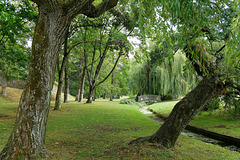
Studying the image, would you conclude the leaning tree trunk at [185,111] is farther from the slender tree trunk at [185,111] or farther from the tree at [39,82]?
the tree at [39,82]

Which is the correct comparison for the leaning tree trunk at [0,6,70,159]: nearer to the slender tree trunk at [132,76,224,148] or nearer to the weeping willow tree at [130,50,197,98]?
the slender tree trunk at [132,76,224,148]

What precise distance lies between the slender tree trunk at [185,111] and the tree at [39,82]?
99.6 inches

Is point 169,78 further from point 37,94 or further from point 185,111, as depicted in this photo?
point 37,94

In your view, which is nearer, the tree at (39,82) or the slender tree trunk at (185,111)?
the tree at (39,82)

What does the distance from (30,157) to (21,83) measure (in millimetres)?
22758

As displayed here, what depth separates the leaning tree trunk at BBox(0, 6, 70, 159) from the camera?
271 cm

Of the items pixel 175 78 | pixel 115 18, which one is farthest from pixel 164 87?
pixel 115 18

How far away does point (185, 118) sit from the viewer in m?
3.71

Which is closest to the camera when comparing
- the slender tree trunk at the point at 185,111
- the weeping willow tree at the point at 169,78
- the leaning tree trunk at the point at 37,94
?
the leaning tree trunk at the point at 37,94

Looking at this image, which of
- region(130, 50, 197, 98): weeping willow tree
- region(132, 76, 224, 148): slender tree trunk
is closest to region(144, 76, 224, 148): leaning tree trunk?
region(132, 76, 224, 148): slender tree trunk

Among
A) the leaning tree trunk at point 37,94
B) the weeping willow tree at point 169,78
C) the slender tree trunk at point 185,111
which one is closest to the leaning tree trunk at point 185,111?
the slender tree trunk at point 185,111

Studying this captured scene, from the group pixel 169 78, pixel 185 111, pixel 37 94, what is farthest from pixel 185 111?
pixel 169 78

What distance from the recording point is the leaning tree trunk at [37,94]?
2.71 m

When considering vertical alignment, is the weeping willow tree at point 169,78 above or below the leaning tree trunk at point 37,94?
above
